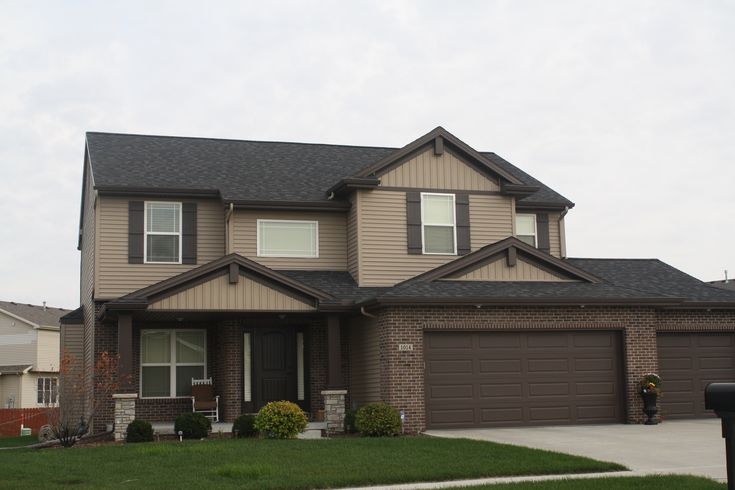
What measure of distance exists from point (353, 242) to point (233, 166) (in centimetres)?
453

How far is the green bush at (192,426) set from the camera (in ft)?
63.2

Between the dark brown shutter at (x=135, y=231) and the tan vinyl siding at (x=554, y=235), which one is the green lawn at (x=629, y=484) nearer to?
the dark brown shutter at (x=135, y=231)

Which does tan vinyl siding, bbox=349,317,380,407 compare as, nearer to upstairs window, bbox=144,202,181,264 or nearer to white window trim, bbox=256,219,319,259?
white window trim, bbox=256,219,319,259

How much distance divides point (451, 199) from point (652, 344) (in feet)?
20.2

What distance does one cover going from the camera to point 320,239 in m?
24.2

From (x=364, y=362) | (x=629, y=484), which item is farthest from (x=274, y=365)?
(x=629, y=484)

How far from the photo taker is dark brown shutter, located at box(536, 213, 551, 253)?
26.5m

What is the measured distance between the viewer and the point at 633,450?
52.9 ft

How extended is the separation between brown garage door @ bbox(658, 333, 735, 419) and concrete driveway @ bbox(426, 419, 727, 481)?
909 mm

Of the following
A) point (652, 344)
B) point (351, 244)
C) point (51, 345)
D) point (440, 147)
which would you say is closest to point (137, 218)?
point (351, 244)

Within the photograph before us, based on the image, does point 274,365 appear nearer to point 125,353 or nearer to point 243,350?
point 243,350

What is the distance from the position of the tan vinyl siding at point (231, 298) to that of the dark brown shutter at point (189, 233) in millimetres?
3151

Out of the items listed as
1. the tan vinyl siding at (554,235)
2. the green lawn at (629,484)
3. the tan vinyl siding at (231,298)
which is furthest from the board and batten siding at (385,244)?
the green lawn at (629,484)

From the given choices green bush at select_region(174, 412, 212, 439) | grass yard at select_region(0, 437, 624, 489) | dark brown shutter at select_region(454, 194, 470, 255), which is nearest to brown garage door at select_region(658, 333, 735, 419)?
dark brown shutter at select_region(454, 194, 470, 255)
